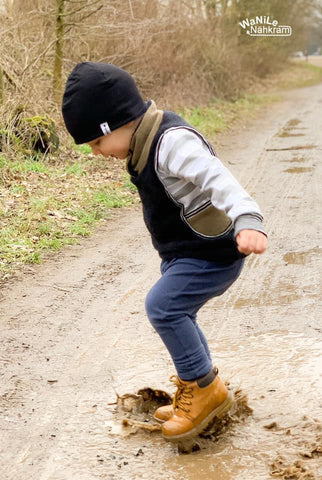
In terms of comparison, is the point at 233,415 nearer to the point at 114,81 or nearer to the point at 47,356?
the point at 47,356

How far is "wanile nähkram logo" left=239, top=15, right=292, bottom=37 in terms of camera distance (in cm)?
2155

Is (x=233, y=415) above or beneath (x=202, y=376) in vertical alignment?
beneath

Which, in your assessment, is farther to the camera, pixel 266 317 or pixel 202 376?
pixel 266 317

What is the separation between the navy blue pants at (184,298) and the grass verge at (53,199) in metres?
2.65

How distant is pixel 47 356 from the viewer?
388 cm

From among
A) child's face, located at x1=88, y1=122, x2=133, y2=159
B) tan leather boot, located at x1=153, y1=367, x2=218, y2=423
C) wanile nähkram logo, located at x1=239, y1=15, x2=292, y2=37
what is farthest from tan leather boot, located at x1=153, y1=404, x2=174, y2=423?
wanile nähkram logo, located at x1=239, y1=15, x2=292, y2=37

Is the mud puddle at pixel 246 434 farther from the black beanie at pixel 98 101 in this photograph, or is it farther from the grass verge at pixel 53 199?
the grass verge at pixel 53 199

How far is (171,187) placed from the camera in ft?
8.89

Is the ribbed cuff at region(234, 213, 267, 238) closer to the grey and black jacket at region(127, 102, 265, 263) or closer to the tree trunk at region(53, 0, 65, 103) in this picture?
the grey and black jacket at region(127, 102, 265, 263)

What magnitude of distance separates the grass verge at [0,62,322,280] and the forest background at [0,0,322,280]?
0.01m

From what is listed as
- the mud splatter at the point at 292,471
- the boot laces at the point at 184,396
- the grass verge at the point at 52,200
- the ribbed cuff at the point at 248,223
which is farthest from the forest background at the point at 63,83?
the ribbed cuff at the point at 248,223

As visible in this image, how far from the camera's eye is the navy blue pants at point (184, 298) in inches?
111

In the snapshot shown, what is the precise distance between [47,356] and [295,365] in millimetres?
1372

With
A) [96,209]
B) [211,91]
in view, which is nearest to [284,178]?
[96,209]
